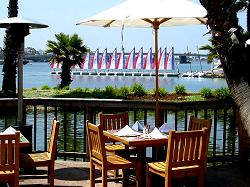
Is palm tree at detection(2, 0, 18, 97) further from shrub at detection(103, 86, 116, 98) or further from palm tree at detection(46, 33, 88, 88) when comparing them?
palm tree at detection(46, 33, 88, 88)

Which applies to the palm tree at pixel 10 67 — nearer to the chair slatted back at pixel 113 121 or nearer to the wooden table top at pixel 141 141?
the chair slatted back at pixel 113 121

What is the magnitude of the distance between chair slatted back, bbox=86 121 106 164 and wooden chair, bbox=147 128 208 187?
615 mm

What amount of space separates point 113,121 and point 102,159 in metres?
1.58

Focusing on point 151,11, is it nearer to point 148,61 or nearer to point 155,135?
point 155,135

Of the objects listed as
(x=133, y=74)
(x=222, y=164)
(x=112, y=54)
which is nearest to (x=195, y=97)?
(x=222, y=164)

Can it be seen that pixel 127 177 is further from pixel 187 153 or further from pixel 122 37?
pixel 122 37

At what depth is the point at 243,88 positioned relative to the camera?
4.64m

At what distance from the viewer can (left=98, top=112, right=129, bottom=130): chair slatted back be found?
7.52 meters

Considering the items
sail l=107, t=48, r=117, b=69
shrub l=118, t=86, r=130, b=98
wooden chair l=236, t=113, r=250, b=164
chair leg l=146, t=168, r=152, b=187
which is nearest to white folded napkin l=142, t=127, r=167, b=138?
chair leg l=146, t=168, r=152, b=187

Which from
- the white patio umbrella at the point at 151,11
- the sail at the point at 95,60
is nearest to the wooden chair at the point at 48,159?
the white patio umbrella at the point at 151,11

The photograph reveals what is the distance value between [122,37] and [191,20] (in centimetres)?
211

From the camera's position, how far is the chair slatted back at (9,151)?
5398 mm

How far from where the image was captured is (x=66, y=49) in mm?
36281

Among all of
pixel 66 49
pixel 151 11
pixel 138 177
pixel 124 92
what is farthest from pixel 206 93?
pixel 138 177
